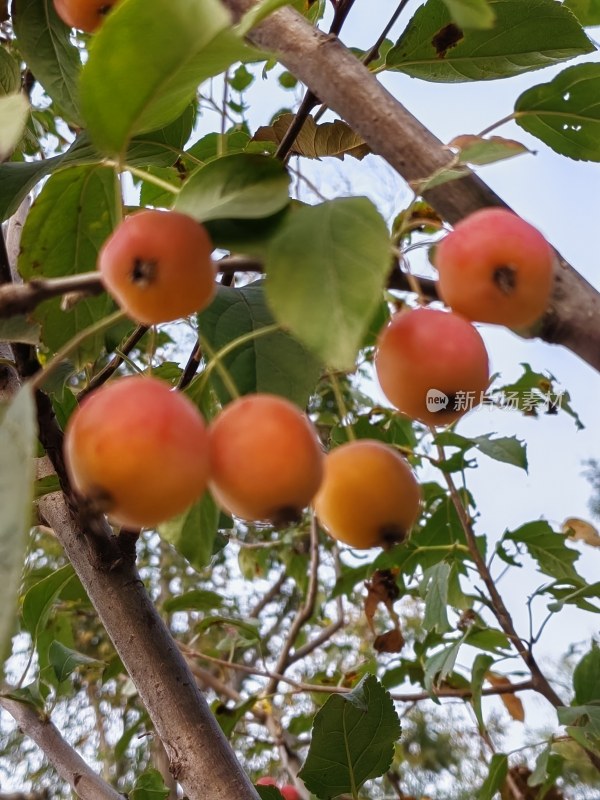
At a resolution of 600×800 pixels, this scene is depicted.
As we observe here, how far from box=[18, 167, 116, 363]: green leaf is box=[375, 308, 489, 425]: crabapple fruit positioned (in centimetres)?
Result: 30

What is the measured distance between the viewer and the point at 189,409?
0.40 meters

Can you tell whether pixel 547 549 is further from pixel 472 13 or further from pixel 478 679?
pixel 472 13

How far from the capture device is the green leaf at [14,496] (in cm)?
32

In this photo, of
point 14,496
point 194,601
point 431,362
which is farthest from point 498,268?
point 194,601

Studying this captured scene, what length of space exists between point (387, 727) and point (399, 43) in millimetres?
825

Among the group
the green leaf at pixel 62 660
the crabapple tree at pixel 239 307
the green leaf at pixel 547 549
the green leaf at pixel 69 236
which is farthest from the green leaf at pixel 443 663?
the green leaf at pixel 69 236

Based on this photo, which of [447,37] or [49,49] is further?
[49,49]

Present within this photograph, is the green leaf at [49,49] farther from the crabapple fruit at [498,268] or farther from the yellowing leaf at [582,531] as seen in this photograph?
the yellowing leaf at [582,531]

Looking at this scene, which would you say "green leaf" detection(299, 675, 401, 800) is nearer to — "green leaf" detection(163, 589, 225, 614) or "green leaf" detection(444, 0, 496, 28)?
"green leaf" detection(163, 589, 225, 614)

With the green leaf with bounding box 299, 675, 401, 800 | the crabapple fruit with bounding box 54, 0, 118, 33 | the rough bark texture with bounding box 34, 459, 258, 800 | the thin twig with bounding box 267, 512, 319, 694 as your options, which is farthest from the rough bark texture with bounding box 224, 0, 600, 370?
the thin twig with bounding box 267, 512, 319, 694

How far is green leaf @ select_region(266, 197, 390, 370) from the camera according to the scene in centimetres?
40

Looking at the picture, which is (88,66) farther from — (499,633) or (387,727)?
(499,633)

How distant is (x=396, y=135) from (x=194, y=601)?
47.0 inches

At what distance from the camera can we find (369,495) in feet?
1.52
